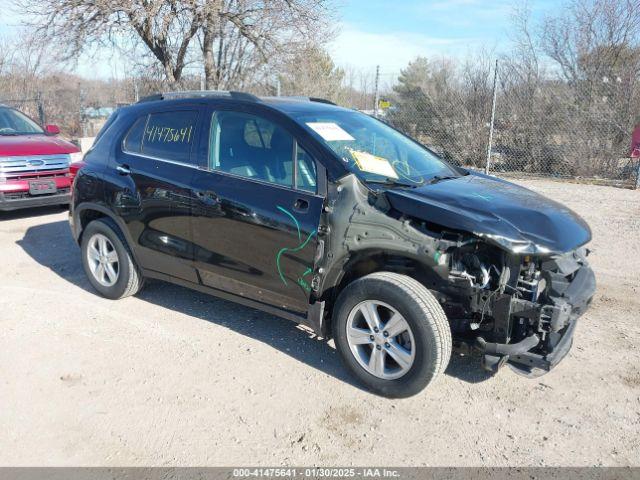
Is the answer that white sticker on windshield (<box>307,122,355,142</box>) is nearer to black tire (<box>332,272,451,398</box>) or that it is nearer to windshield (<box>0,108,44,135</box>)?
black tire (<box>332,272,451,398</box>)

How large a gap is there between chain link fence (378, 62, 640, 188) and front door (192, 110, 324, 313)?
27.4 feet

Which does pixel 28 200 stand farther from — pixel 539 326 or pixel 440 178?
pixel 539 326

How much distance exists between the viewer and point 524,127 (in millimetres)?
12305

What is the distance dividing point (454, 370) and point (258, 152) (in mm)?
2085

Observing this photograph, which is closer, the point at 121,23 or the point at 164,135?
the point at 164,135

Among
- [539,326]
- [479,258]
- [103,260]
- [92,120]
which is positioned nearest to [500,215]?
[479,258]

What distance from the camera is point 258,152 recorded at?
3.99m

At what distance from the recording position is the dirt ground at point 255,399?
2996 millimetres

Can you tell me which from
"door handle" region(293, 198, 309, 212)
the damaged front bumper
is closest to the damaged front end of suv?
the damaged front bumper

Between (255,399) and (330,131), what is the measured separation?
1921 millimetres

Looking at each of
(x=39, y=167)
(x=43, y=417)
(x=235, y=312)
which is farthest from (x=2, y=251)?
(x=43, y=417)

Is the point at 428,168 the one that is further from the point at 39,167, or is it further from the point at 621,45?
the point at 621,45

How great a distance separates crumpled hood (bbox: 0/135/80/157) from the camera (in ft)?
26.1

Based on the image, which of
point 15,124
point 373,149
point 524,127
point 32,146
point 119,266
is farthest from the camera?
point 524,127
